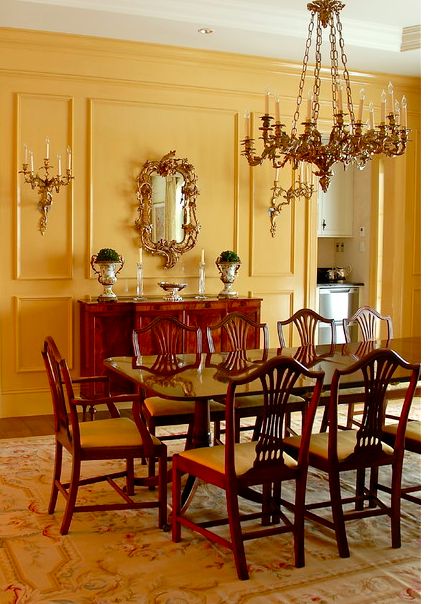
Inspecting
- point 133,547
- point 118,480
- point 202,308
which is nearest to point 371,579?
point 133,547

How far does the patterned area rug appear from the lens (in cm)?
286

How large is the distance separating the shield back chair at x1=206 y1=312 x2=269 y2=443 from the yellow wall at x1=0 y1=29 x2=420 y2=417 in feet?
2.27

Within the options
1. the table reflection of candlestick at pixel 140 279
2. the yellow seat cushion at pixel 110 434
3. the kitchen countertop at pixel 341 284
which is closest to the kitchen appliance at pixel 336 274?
the kitchen countertop at pixel 341 284

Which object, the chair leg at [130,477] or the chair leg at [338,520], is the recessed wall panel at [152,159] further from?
the chair leg at [338,520]

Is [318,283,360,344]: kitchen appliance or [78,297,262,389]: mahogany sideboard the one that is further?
[318,283,360,344]: kitchen appliance

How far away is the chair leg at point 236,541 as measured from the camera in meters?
3.00

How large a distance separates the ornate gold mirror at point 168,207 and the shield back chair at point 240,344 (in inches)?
35.2

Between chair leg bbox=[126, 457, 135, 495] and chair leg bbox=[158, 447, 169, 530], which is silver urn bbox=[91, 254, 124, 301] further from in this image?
chair leg bbox=[158, 447, 169, 530]

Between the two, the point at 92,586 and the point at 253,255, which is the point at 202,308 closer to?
the point at 253,255

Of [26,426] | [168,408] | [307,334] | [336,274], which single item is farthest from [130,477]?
[336,274]

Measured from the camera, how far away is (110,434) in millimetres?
3543

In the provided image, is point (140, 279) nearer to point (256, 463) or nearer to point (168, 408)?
point (168, 408)

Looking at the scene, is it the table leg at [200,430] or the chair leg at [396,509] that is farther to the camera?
the table leg at [200,430]

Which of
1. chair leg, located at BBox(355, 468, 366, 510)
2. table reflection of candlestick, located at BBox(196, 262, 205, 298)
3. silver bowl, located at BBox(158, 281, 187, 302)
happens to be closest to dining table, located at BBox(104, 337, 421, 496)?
chair leg, located at BBox(355, 468, 366, 510)
